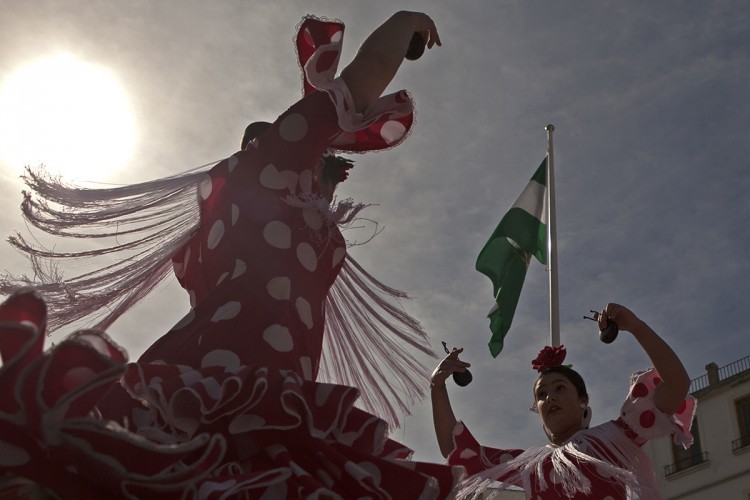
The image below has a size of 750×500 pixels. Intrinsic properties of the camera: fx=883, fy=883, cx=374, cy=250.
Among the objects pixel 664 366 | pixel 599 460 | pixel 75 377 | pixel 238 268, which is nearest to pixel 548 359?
pixel 664 366

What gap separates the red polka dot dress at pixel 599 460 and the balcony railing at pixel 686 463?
664 inches

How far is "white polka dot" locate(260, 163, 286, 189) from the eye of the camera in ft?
8.71

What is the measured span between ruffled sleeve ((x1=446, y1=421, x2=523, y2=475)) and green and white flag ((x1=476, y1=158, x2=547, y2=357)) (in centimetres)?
215

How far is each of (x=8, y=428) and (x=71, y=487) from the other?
16 centimetres

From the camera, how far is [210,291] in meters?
2.54

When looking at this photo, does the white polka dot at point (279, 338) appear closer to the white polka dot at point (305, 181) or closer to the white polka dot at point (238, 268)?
the white polka dot at point (238, 268)

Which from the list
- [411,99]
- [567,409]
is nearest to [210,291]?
[411,99]

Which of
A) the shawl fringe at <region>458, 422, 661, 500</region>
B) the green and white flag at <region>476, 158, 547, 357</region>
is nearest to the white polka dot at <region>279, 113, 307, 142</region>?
the shawl fringe at <region>458, 422, 661, 500</region>

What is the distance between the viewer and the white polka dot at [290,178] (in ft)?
8.74

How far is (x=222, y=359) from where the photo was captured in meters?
2.21

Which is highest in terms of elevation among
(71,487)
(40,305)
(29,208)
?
(29,208)

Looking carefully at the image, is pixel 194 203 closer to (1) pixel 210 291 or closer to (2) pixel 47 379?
(1) pixel 210 291

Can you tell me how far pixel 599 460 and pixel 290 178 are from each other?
5.37 feet

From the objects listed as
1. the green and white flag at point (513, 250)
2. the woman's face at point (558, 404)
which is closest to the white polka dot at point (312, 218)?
the woman's face at point (558, 404)
